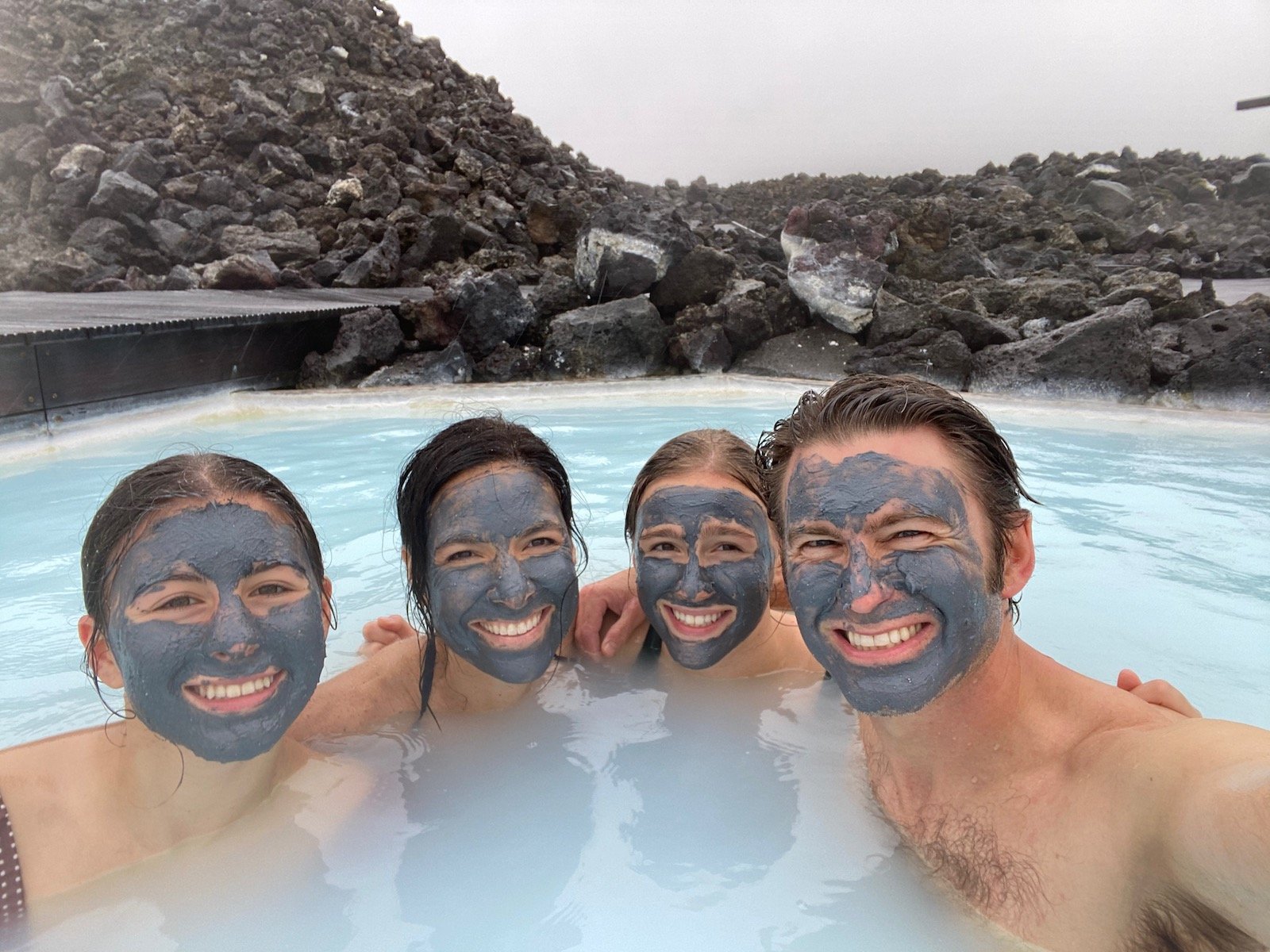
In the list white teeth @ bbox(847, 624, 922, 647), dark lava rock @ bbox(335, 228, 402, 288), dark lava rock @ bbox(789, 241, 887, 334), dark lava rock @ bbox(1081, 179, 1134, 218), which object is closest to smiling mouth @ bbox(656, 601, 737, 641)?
white teeth @ bbox(847, 624, 922, 647)

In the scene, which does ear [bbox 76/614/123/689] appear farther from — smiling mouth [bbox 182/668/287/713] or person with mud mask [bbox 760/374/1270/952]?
person with mud mask [bbox 760/374/1270/952]

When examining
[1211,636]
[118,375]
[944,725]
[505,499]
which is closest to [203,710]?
[505,499]

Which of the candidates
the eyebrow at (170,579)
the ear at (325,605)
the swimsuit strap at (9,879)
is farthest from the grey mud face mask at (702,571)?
the swimsuit strap at (9,879)

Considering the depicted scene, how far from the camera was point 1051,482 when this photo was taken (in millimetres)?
7504

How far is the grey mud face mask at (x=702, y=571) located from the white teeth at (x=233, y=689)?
1.24 meters

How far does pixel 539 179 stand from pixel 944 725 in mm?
22995

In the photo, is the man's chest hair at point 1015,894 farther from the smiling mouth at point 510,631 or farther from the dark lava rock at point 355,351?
the dark lava rock at point 355,351

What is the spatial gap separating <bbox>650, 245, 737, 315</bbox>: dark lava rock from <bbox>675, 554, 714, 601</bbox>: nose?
1132 cm

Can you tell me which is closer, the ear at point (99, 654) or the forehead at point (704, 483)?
the ear at point (99, 654)

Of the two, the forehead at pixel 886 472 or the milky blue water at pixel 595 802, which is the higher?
the forehead at pixel 886 472

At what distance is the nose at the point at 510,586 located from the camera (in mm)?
2533

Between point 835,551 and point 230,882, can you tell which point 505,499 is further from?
point 230,882

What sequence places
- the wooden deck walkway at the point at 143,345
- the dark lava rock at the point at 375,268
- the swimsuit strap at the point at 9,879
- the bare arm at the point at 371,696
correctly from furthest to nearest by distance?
the dark lava rock at the point at 375,268
the wooden deck walkway at the point at 143,345
the bare arm at the point at 371,696
the swimsuit strap at the point at 9,879

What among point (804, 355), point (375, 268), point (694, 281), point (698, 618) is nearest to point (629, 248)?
point (694, 281)
